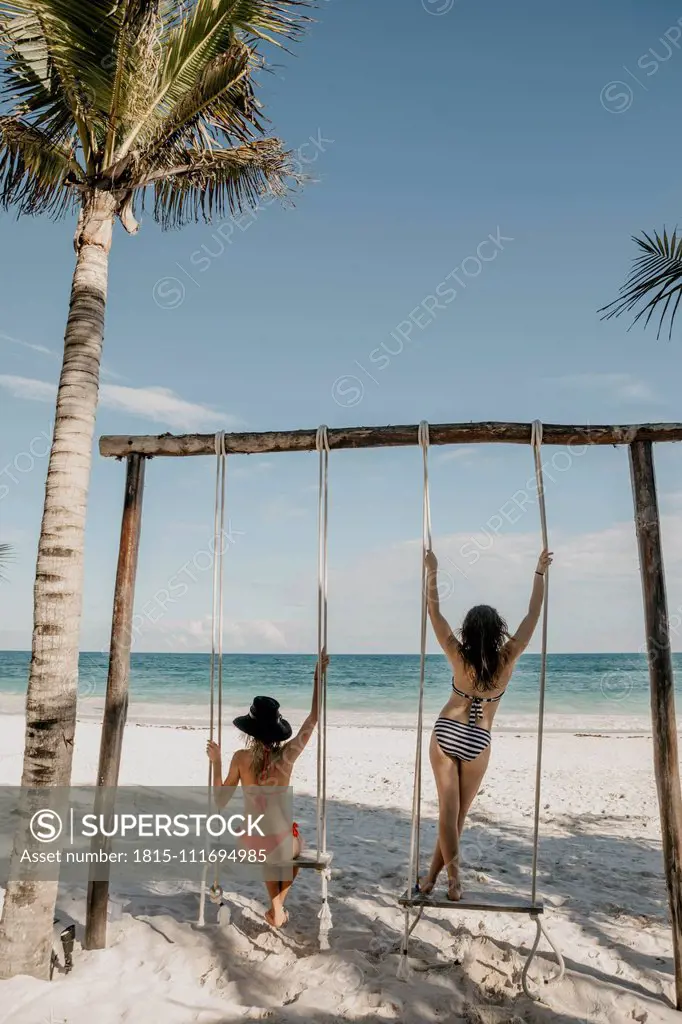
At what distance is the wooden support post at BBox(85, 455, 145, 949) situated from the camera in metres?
3.51

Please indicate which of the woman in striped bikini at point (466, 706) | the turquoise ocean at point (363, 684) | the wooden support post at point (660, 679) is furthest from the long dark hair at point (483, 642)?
the turquoise ocean at point (363, 684)

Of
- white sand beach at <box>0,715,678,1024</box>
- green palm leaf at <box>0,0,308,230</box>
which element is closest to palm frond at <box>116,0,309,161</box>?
green palm leaf at <box>0,0,308,230</box>

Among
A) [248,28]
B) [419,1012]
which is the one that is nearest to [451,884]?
[419,1012]

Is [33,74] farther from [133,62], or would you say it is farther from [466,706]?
[466,706]

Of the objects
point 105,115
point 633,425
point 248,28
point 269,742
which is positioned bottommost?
point 269,742

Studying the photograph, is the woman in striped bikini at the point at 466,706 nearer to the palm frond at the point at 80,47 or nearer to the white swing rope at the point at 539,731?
the white swing rope at the point at 539,731

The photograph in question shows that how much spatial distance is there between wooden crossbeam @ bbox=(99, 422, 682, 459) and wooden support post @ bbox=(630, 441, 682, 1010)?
121 mm

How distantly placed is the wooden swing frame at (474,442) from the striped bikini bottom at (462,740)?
70 centimetres

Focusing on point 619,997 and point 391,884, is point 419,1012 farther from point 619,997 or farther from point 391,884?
point 391,884

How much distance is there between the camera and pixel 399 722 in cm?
2214

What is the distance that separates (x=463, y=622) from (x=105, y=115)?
11.1 feet

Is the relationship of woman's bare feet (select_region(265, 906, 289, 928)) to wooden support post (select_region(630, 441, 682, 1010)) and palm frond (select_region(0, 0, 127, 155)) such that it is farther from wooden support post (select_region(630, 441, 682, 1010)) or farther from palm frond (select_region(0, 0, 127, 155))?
palm frond (select_region(0, 0, 127, 155))

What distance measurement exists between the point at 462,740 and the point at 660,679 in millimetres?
1020

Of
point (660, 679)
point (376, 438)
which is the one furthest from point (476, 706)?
point (376, 438)
